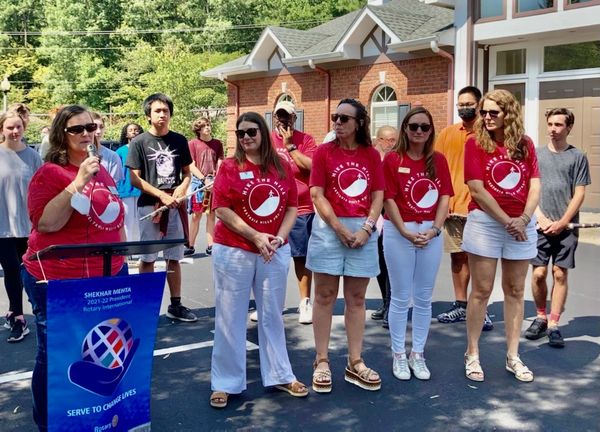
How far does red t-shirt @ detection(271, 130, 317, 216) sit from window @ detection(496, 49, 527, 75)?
10628 millimetres

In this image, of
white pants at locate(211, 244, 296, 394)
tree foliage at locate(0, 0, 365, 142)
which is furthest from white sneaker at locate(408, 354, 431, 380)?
tree foliage at locate(0, 0, 365, 142)

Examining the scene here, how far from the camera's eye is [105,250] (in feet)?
10.7

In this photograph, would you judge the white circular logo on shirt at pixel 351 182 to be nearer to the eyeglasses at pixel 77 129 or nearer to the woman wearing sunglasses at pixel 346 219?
the woman wearing sunglasses at pixel 346 219

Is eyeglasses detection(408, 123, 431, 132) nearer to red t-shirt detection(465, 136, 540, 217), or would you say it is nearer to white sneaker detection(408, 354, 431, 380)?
red t-shirt detection(465, 136, 540, 217)

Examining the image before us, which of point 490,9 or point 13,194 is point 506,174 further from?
point 490,9

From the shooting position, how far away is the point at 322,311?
15.3 feet

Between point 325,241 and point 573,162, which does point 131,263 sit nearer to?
point 325,241

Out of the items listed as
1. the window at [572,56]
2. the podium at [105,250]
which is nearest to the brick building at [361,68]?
the window at [572,56]

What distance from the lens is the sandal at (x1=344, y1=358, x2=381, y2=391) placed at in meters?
4.58

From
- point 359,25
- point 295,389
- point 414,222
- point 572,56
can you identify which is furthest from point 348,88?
point 295,389

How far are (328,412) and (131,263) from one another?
230 inches

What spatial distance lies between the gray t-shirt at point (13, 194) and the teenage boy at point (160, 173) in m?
0.93

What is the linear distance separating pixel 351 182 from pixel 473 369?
→ 65.3 inches

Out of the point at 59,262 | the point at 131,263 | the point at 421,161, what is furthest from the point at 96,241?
the point at 131,263
